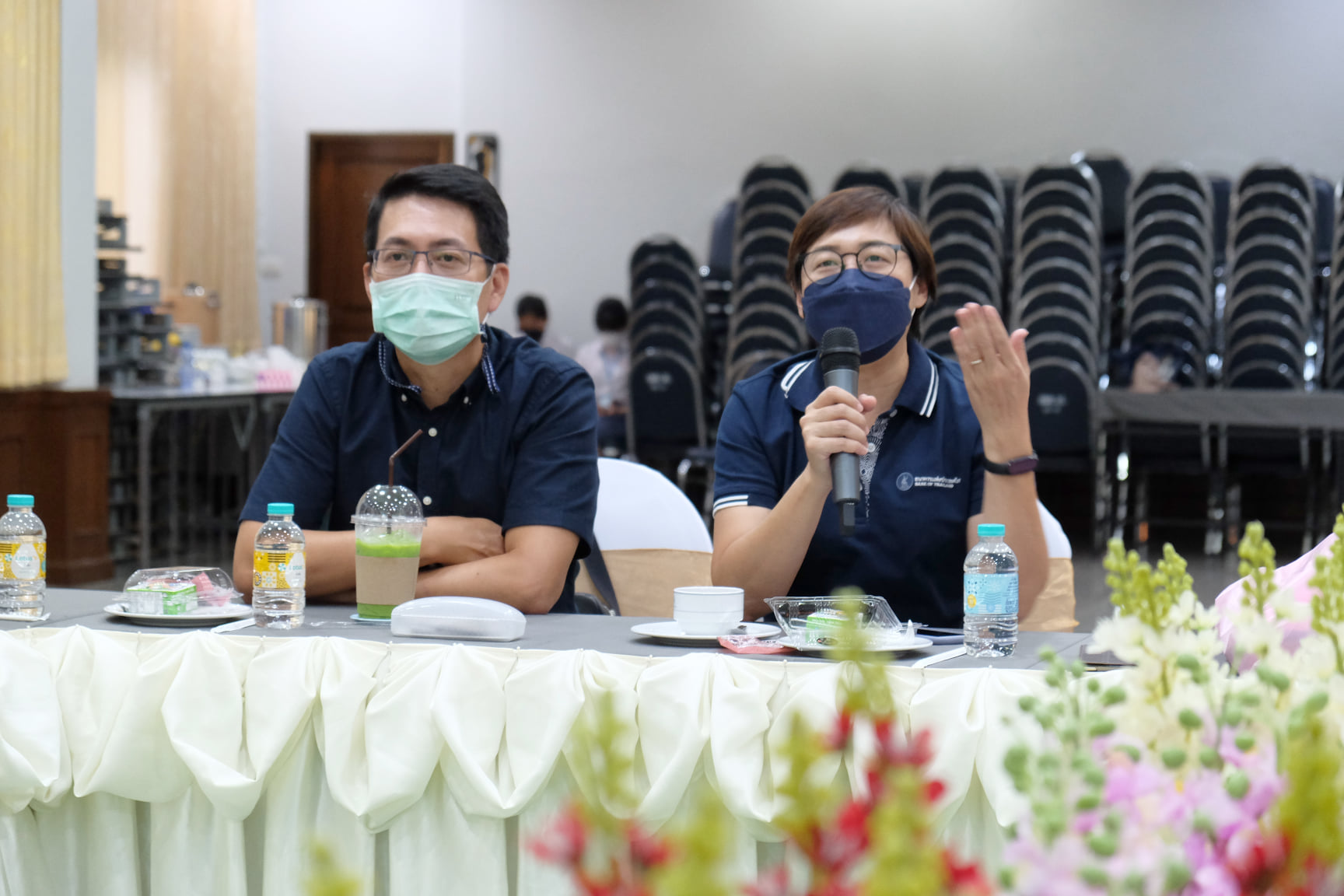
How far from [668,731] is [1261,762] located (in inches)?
35.4

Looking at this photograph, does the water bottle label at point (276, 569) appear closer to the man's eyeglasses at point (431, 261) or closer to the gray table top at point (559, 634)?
the gray table top at point (559, 634)

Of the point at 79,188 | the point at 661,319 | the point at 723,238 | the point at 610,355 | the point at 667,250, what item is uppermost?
the point at 723,238

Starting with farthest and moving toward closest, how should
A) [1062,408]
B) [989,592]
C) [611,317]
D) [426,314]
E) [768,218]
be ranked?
[611,317] → [768,218] → [1062,408] → [426,314] → [989,592]

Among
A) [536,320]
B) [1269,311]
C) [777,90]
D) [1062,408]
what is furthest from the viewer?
[777,90]

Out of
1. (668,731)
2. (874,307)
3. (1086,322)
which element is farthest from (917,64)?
(668,731)

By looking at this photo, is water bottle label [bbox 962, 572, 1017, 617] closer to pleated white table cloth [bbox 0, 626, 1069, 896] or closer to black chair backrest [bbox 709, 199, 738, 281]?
pleated white table cloth [bbox 0, 626, 1069, 896]

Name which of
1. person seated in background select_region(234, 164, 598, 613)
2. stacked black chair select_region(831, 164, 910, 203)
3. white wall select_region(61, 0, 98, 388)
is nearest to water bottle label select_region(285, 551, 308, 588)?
person seated in background select_region(234, 164, 598, 613)

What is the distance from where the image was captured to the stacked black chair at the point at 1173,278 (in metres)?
6.59

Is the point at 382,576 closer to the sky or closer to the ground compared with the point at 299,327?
closer to the ground

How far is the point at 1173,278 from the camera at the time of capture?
262 inches

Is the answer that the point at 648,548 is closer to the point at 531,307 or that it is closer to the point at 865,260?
the point at 865,260

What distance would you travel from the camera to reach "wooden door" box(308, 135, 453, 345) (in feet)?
33.6

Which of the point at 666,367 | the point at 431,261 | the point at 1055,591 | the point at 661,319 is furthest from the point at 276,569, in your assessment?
the point at 661,319

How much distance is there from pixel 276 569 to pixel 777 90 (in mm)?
8287
